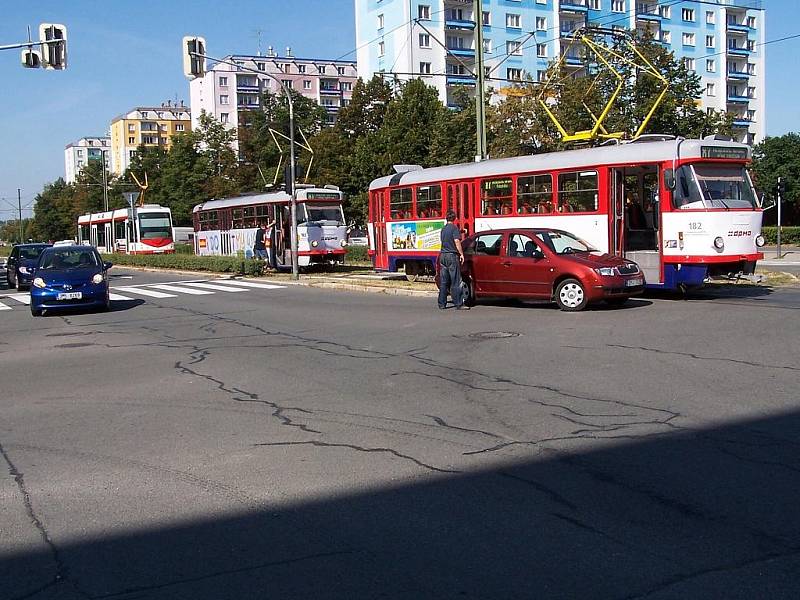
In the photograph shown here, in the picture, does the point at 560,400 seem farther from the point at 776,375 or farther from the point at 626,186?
the point at 626,186

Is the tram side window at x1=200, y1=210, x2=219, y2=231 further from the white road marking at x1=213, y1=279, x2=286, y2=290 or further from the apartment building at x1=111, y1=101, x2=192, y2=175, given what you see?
the apartment building at x1=111, y1=101, x2=192, y2=175

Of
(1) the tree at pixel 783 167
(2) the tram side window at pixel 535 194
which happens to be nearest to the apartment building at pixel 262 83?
(1) the tree at pixel 783 167

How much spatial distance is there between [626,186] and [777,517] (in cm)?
1476

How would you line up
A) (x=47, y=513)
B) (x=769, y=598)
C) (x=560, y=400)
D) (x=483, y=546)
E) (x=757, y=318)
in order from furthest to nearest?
(x=757, y=318) → (x=560, y=400) → (x=47, y=513) → (x=483, y=546) → (x=769, y=598)

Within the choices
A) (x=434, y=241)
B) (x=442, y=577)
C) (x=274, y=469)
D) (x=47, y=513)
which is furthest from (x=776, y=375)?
(x=434, y=241)

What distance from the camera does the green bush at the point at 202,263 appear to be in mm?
33281

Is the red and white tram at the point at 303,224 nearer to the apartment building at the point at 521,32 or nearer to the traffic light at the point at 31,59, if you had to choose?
the traffic light at the point at 31,59

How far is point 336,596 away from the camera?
4.33m

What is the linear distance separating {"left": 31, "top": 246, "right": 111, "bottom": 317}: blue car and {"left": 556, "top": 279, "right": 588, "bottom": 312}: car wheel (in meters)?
10.2

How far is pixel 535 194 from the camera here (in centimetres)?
2098

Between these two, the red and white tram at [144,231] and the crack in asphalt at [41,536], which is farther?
the red and white tram at [144,231]

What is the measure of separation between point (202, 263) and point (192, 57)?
15032 millimetres

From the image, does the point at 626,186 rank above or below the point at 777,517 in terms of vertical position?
above

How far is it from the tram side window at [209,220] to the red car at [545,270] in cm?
2428
